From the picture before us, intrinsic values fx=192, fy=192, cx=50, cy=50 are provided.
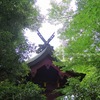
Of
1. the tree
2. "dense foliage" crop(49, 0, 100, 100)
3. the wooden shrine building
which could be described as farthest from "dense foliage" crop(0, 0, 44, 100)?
"dense foliage" crop(49, 0, 100, 100)

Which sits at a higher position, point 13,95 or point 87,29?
point 87,29

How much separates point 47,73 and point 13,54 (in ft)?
9.94

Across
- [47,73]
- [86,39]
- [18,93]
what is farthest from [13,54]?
[86,39]

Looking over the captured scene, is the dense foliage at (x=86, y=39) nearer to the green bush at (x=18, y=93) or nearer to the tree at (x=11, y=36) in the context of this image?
the green bush at (x=18, y=93)

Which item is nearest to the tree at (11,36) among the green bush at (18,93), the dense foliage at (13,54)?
the dense foliage at (13,54)

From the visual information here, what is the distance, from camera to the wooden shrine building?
8391mm

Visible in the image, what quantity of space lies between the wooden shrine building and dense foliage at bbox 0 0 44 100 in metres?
0.76

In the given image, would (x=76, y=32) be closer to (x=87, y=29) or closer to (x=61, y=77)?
(x=87, y=29)

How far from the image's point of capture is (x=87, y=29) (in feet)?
13.1

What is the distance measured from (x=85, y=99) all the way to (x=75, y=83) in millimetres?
497

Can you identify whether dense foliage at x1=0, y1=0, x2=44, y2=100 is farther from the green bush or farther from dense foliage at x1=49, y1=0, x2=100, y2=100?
dense foliage at x1=49, y1=0, x2=100, y2=100

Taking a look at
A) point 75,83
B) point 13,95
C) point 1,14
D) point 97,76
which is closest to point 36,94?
point 13,95

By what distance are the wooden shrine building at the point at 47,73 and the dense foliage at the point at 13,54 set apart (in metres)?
0.76

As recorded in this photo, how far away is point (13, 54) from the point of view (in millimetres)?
6512
